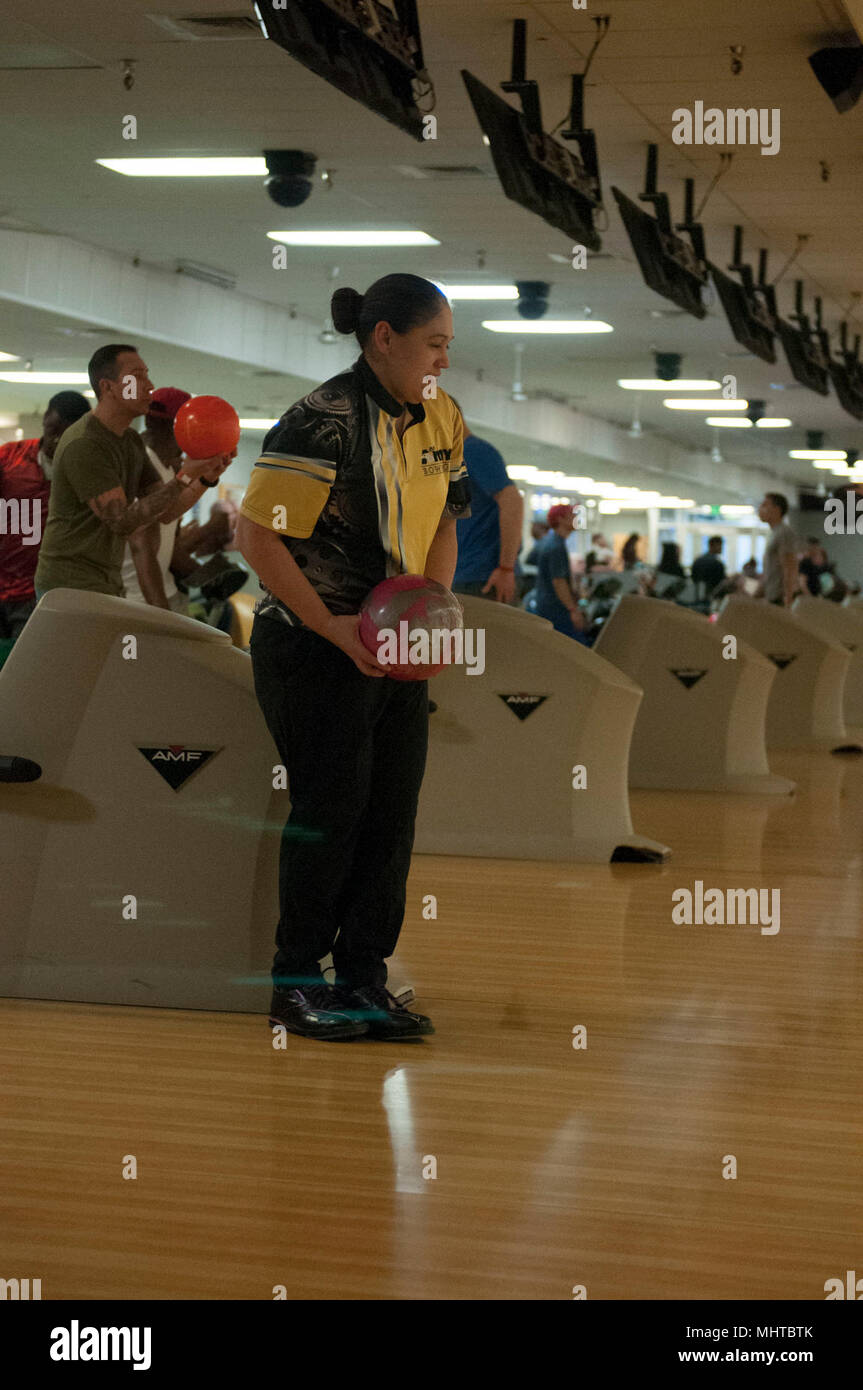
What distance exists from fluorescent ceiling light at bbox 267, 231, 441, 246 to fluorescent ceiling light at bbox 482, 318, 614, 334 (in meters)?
3.42

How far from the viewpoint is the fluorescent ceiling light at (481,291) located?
14742 mm

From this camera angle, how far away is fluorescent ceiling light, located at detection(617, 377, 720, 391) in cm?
2028

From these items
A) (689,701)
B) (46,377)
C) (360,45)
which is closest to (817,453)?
Result: (46,377)

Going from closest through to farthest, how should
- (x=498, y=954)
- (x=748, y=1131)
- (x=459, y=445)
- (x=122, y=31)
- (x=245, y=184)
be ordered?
(x=748, y=1131) < (x=459, y=445) < (x=498, y=954) < (x=122, y=31) < (x=245, y=184)

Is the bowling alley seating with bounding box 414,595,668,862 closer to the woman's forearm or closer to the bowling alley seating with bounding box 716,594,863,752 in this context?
the woman's forearm

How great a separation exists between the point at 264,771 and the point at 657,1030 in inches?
38.3

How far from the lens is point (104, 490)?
4.41 m

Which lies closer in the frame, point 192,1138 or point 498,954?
point 192,1138

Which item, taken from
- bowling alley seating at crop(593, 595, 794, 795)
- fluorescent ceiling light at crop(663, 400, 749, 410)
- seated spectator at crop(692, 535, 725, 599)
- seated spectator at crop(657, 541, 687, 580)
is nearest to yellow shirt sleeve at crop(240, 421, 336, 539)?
bowling alley seating at crop(593, 595, 794, 795)

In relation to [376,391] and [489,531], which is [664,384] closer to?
[489,531]

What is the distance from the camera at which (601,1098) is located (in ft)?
10.2

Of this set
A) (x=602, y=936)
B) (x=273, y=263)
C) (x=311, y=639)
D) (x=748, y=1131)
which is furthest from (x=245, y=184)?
(x=748, y=1131)
